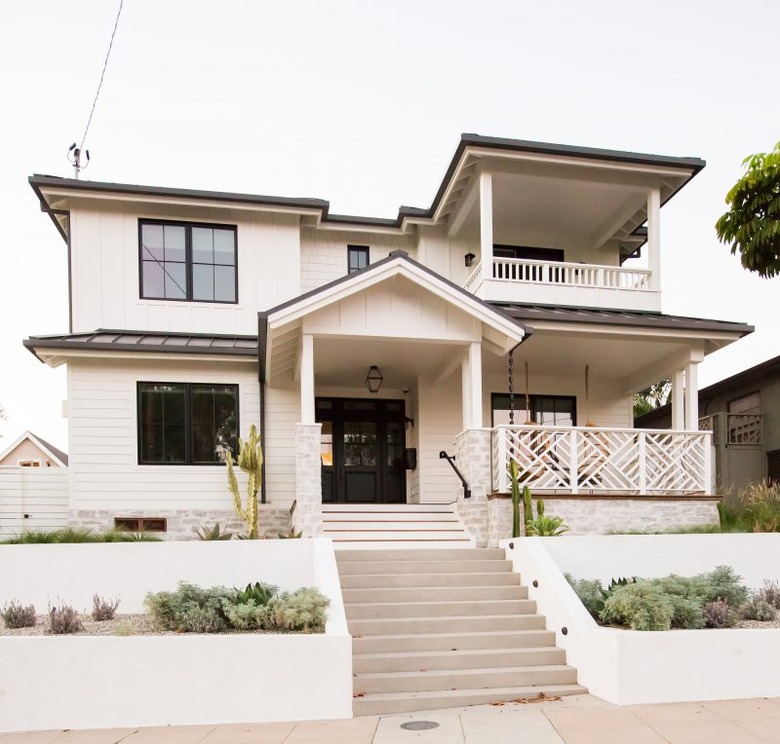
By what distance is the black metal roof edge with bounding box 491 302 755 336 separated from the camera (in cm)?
1256

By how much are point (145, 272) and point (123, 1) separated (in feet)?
16.7

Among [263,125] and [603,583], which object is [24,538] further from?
[263,125]

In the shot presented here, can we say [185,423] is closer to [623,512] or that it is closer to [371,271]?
[371,271]

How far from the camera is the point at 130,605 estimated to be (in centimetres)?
877

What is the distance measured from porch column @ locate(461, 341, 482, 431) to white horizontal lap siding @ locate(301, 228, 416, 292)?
189 inches

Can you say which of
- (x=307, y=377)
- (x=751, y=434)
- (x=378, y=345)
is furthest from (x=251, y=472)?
(x=751, y=434)

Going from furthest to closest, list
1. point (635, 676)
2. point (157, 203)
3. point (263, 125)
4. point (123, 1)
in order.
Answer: point (263, 125) → point (157, 203) → point (123, 1) → point (635, 676)

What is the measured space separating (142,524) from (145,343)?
319cm

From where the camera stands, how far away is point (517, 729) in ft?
20.0

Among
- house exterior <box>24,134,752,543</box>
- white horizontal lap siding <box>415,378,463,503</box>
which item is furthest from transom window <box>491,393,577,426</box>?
white horizontal lap siding <box>415,378,463,503</box>

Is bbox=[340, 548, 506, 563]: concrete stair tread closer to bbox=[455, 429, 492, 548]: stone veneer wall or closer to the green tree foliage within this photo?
bbox=[455, 429, 492, 548]: stone veneer wall

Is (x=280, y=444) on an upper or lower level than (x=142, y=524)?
upper

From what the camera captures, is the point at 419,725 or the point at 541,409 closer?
the point at 419,725

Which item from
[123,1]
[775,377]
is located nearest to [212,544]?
[123,1]
